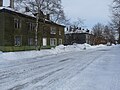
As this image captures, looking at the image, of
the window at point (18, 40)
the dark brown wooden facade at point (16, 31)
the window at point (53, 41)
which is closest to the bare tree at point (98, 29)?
the window at point (53, 41)

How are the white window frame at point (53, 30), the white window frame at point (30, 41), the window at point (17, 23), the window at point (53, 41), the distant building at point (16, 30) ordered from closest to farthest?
the distant building at point (16, 30), the window at point (17, 23), the white window frame at point (30, 41), the window at point (53, 41), the white window frame at point (53, 30)

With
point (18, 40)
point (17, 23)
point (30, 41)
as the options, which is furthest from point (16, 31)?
point (30, 41)

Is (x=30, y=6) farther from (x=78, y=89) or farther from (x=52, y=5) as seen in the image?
(x=78, y=89)

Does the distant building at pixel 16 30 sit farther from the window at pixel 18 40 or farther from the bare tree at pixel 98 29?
the bare tree at pixel 98 29

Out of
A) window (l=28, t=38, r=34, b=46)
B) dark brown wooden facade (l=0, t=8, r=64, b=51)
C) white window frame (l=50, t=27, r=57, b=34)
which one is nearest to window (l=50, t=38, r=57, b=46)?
white window frame (l=50, t=27, r=57, b=34)

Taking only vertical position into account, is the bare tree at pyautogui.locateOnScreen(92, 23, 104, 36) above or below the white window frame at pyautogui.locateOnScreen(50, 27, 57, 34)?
above

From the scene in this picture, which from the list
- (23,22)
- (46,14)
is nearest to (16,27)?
(23,22)

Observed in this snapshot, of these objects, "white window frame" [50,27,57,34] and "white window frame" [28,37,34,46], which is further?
"white window frame" [50,27,57,34]

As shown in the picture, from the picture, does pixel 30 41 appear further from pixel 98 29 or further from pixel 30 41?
pixel 98 29

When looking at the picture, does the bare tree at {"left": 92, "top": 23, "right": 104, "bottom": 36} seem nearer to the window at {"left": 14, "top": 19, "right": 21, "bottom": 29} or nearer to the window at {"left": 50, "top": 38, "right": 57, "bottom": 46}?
the window at {"left": 50, "top": 38, "right": 57, "bottom": 46}

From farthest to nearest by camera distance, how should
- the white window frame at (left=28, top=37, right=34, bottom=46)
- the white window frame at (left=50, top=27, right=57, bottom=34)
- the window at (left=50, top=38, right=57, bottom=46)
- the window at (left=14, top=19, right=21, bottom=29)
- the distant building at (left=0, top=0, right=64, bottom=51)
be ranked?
the white window frame at (left=50, top=27, right=57, bottom=34) < the window at (left=50, top=38, right=57, bottom=46) < the white window frame at (left=28, top=37, right=34, bottom=46) < the window at (left=14, top=19, right=21, bottom=29) < the distant building at (left=0, top=0, right=64, bottom=51)

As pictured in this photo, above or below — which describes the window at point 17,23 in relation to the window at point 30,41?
above

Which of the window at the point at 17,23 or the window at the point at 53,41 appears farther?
the window at the point at 53,41

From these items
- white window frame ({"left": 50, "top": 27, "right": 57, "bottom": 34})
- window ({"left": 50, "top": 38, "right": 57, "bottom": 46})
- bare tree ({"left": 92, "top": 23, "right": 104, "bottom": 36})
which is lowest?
window ({"left": 50, "top": 38, "right": 57, "bottom": 46})
